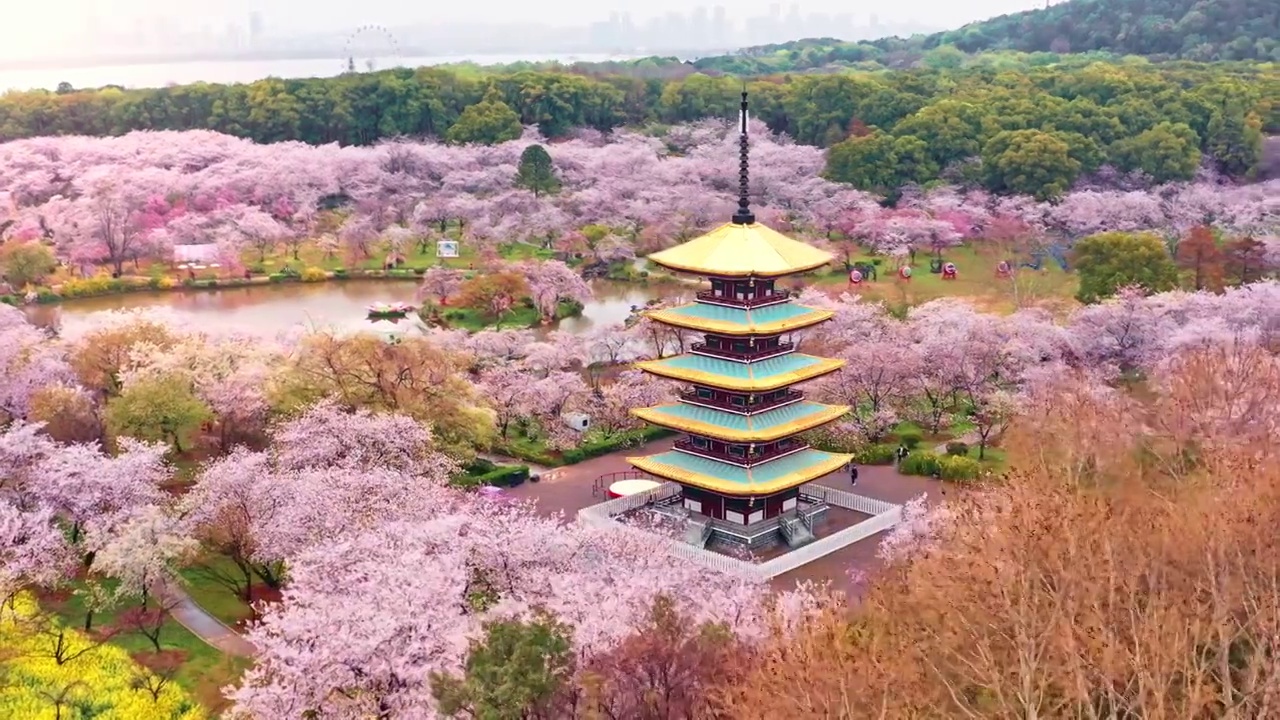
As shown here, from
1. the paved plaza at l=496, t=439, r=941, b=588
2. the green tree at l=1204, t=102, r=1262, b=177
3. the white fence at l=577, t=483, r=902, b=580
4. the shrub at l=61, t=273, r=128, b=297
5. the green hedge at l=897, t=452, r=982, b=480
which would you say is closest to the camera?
the white fence at l=577, t=483, r=902, b=580

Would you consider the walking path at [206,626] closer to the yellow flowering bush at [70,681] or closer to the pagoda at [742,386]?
the yellow flowering bush at [70,681]

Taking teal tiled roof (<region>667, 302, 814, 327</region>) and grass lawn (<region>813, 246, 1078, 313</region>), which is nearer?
teal tiled roof (<region>667, 302, 814, 327</region>)

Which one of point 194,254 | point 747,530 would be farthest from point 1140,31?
point 747,530

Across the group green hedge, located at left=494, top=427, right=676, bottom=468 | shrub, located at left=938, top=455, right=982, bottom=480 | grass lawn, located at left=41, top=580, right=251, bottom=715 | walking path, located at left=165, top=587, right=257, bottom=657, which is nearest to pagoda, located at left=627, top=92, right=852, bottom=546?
shrub, located at left=938, top=455, right=982, bottom=480

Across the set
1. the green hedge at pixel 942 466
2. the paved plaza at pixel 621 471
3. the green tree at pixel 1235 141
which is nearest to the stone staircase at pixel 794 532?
the paved plaza at pixel 621 471

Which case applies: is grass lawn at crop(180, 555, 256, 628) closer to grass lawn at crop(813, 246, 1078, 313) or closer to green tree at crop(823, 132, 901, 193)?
grass lawn at crop(813, 246, 1078, 313)

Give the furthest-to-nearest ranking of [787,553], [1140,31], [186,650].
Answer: [1140,31] < [787,553] < [186,650]

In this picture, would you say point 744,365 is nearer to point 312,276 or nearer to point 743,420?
point 743,420
